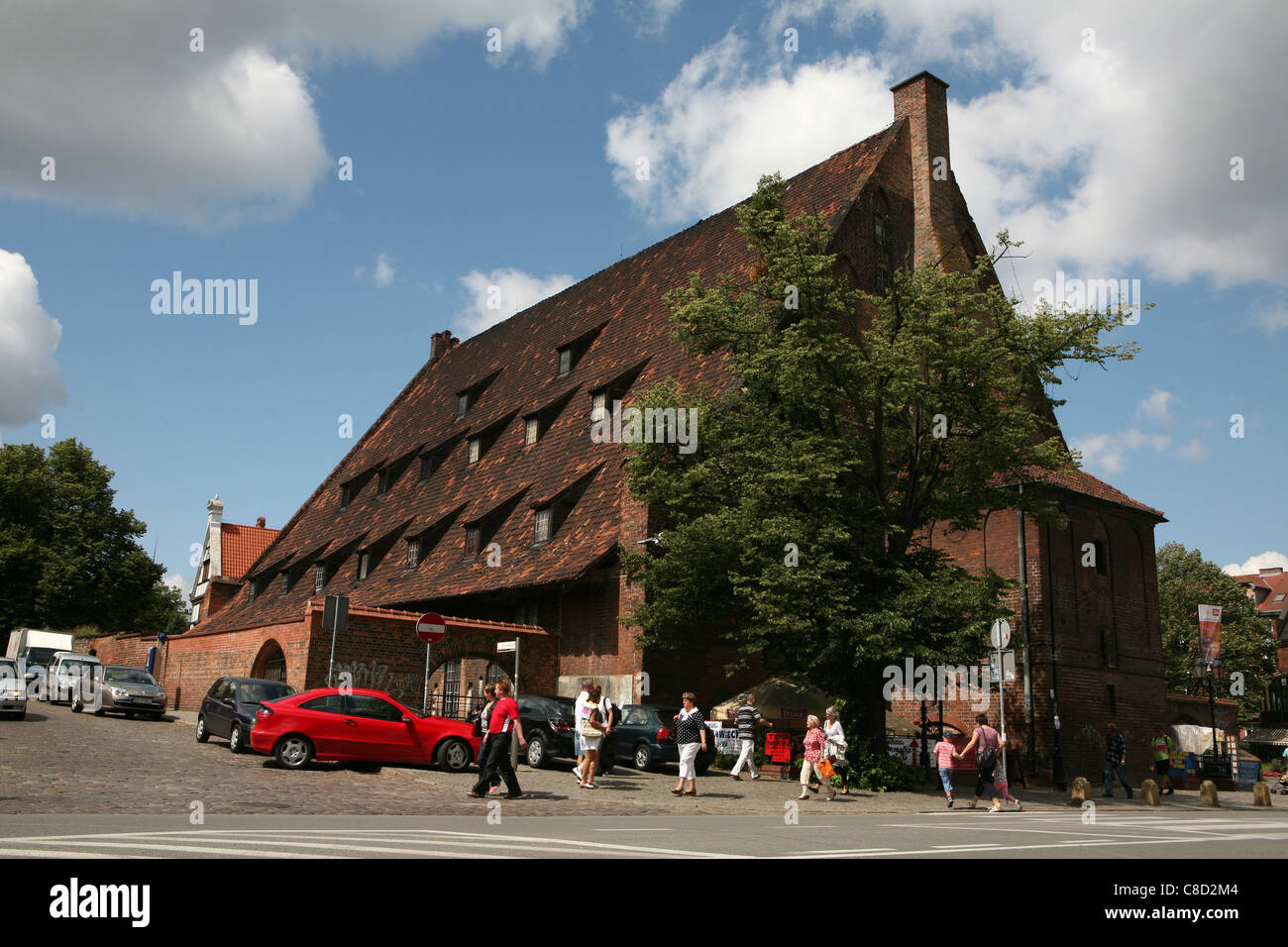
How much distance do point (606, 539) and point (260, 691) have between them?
916 centimetres

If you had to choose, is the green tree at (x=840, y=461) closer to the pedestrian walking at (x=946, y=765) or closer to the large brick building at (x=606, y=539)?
the pedestrian walking at (x=946, y=765)

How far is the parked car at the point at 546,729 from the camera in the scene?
70.3 feet

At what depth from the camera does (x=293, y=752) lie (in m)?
18.2

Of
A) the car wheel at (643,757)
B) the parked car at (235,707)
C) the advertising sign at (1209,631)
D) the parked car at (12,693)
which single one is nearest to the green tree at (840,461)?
the car wheel at (643,757)

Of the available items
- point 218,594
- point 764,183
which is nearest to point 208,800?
point 764,183

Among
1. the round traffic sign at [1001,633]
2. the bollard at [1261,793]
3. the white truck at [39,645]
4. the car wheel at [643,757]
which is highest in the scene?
the round traffic sign at [1001,633]

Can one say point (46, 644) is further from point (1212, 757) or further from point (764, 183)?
point (1212, 757)

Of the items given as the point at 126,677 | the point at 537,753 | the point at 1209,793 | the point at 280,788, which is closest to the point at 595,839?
the point at 280,788

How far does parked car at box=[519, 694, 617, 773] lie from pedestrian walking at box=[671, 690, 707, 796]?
297 cm

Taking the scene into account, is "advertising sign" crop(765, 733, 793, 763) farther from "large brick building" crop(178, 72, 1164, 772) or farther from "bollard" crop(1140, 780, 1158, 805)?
"bollard" crop(1140, 780, 1158, 805)

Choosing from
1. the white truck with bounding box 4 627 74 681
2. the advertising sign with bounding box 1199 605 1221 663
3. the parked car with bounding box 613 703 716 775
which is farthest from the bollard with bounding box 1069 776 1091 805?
the white truck with bounding box 4 627 74 681

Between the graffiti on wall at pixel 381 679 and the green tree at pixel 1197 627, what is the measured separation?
46178mm

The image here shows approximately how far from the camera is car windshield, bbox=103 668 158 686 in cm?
2823
